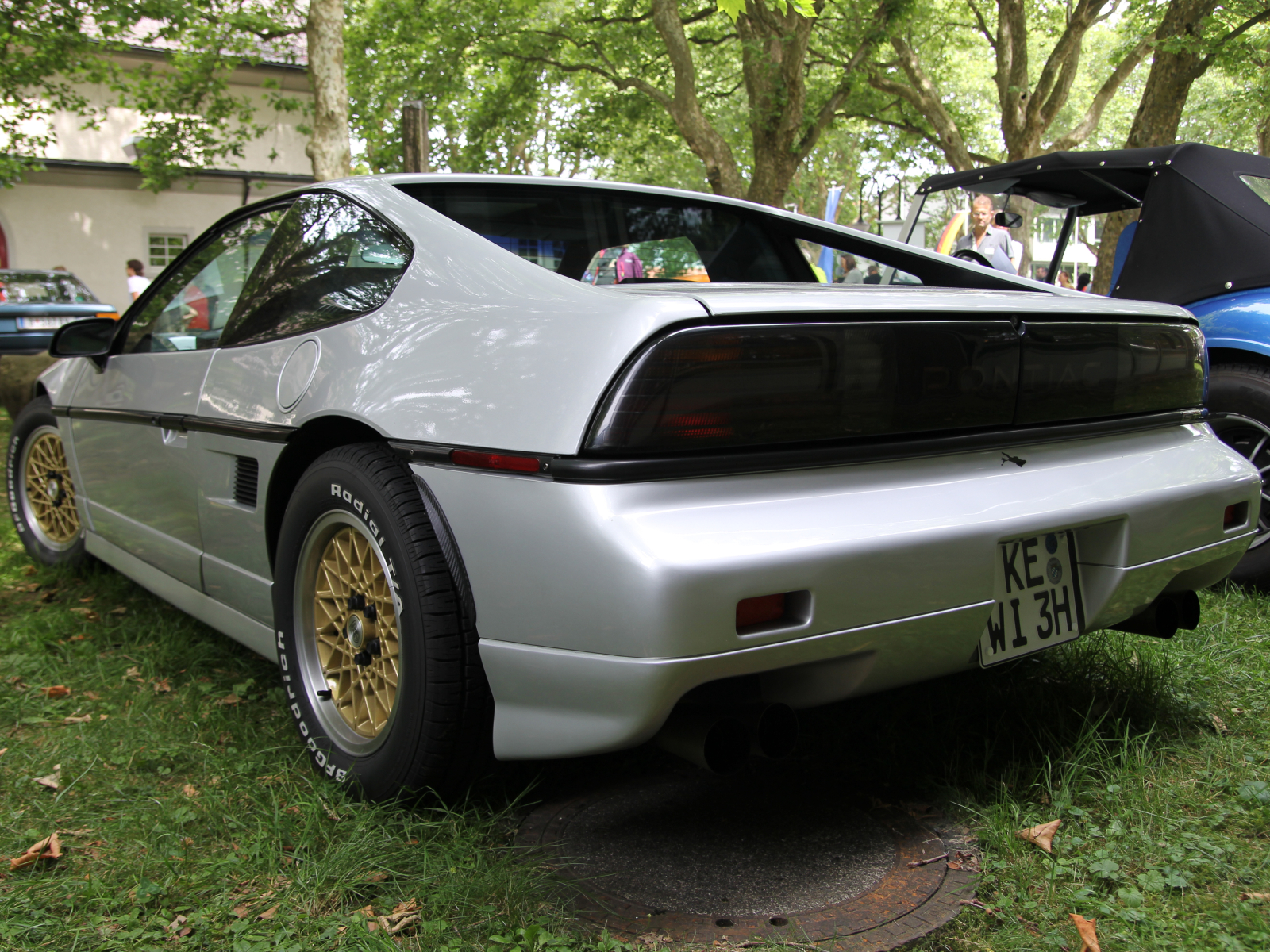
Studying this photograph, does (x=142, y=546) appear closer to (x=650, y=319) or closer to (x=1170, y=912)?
(x=650, y=319)

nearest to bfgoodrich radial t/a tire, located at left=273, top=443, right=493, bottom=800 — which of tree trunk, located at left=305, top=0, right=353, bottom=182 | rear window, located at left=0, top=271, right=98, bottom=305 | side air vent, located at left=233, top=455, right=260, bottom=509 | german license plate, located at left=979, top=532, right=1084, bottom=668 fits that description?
side air vent, located at left=233, top=455, right=260, bottom=509

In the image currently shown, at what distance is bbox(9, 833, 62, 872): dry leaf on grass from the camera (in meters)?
2.12

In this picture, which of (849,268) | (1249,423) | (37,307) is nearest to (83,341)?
(1249,423)

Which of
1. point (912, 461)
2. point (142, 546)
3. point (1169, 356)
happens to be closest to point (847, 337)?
point (912, 461)

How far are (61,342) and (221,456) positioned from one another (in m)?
1.32

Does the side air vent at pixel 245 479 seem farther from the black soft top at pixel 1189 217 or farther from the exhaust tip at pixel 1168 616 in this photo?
the black soft top at pixel 1189 217

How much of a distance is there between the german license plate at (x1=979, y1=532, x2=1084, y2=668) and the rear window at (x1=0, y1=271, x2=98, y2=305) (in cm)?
1457

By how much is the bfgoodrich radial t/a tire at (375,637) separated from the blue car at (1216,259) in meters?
2.87

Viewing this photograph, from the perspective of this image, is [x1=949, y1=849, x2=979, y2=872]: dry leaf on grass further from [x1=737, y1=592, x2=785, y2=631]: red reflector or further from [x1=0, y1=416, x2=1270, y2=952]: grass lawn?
[x1=737, y1=592, x2=785, y2=631]: red reflector

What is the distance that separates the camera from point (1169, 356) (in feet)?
8.11

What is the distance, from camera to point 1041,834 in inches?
83.0

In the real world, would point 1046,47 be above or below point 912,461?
above

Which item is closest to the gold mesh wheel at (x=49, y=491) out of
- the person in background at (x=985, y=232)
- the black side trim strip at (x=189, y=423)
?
the black side trim strip at (x=189, y=423)

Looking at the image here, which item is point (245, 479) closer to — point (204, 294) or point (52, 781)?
point (52, 781)
